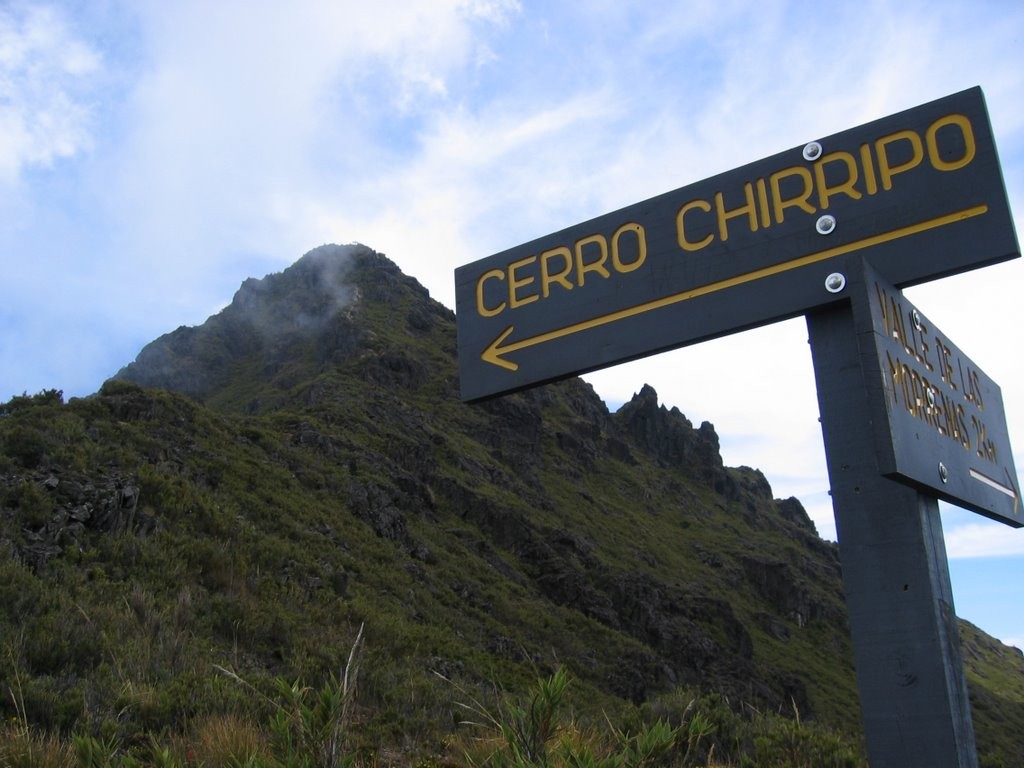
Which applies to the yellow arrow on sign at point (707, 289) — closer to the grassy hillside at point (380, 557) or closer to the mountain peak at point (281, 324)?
the grassy hillside at point (380, 557)

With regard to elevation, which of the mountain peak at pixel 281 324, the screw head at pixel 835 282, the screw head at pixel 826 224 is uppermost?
the mountain peak at pixel 281 324

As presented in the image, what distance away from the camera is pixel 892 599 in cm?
280

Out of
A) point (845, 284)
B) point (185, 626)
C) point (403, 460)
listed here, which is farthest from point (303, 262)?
point (845, 284)

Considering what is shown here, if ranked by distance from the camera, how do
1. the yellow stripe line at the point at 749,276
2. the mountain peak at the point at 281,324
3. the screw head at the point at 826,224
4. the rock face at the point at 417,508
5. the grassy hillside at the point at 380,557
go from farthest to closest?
the mountain peak at the point at 281,324 → the rock face at the point at 417,508 → the grassy hillside at the point at 380,557 → the screw head at the point at 826,224 → the yellow stripe line at the point at 749,276

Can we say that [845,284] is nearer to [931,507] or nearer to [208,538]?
[931,507]

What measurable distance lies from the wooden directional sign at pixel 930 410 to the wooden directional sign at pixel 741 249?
0.68 feet

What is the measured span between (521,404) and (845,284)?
5834cm

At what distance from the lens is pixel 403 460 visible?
1555 inches

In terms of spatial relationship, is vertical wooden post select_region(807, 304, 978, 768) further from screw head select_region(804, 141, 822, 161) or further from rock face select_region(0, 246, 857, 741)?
rock face select_region(0, 246, 857, 741)

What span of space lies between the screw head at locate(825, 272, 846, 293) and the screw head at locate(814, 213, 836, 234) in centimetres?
18

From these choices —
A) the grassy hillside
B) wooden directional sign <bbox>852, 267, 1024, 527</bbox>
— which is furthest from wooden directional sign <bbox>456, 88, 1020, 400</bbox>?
the grassy hillside

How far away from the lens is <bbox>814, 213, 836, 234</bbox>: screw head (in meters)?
3.16

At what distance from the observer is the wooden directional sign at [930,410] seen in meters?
2.75

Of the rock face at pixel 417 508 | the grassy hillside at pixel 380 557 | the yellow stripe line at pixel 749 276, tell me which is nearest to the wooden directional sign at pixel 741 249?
the yellow stripe line at pixel 749 276
